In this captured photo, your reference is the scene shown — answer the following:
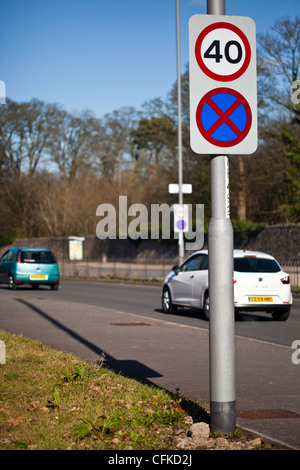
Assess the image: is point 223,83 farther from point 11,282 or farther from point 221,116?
point 11,282

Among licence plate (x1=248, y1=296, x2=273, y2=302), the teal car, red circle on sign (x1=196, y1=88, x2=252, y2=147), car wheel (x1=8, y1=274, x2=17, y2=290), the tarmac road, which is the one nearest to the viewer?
red circle on sign (x1=196, y1=88, x2=252, y2=147)

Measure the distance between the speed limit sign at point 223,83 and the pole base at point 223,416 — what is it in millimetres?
1996

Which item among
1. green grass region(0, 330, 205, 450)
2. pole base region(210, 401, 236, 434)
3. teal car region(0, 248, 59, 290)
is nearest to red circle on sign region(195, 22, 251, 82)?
pole base region(210, 401, 236, 434)

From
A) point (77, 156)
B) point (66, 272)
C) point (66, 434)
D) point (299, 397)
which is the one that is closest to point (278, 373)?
point (299, 397)

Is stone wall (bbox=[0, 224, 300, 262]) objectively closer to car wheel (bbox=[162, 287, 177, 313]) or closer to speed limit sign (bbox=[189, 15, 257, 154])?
car wheel (bbox=[162, 287, 177, 313])

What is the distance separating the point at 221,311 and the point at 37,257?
76.2 ft

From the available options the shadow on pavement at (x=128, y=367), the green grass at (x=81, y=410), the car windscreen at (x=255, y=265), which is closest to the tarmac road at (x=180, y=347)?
the shadow on pavement at (x=128, y=367)

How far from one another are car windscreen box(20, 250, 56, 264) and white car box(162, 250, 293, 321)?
474 inches

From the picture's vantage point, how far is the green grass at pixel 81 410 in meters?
5.29

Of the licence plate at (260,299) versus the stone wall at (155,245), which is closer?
the licence plate at (260,299)

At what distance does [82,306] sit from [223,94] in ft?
46.6

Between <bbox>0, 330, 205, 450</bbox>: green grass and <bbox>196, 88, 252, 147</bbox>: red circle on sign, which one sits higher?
<bbox>196, 88, 252, 147</bbox>: red circle on sign

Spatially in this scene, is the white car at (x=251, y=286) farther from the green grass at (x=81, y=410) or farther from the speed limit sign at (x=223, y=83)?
the speed limit sign at (x=223, y=83)

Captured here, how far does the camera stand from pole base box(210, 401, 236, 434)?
5473 mm
